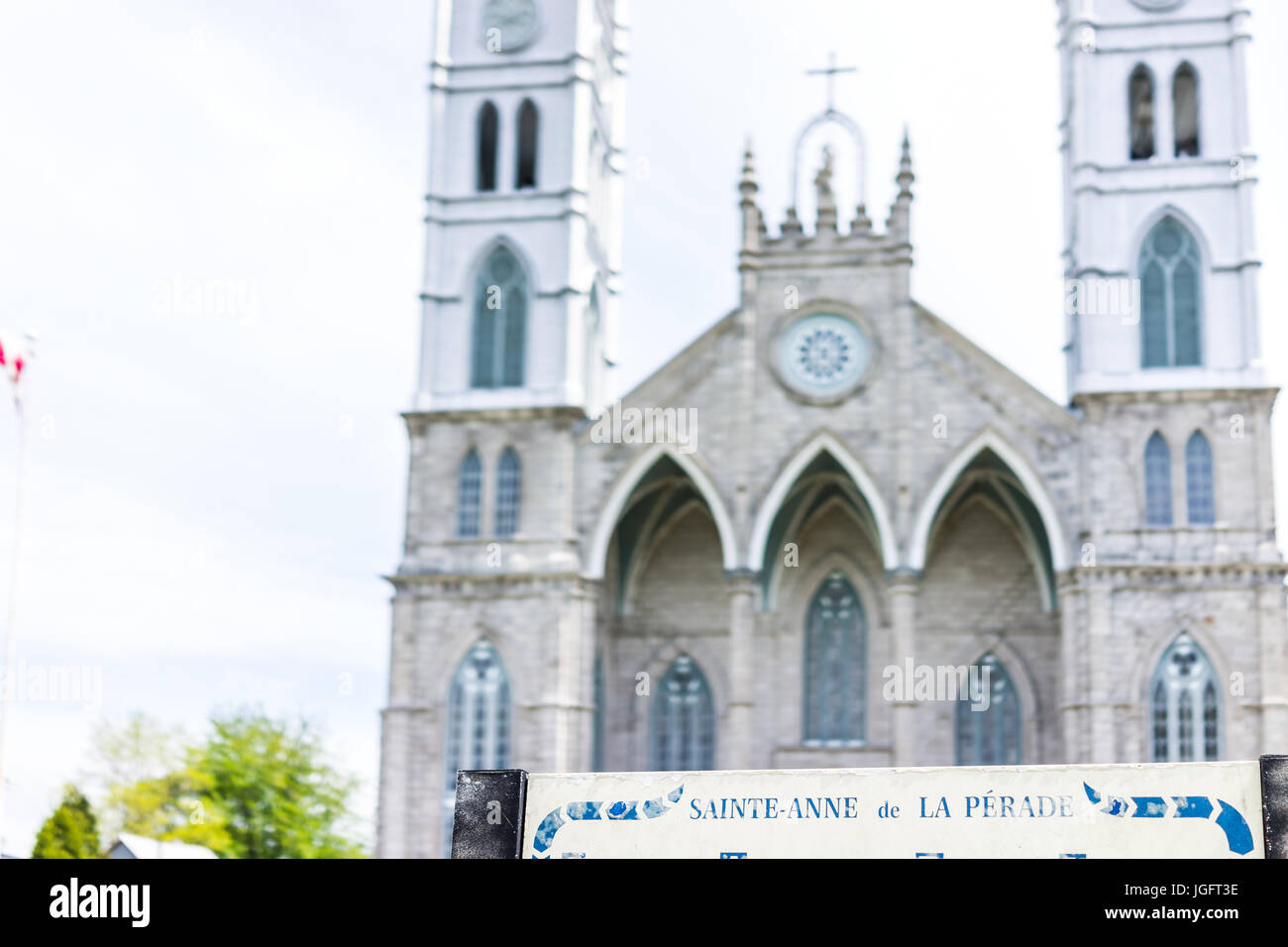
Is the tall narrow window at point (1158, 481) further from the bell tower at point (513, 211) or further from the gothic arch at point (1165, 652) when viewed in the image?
the bell tower at point (513, 211)

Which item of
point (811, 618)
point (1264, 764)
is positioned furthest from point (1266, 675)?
point (1264, 764)

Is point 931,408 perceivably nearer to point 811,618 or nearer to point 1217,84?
point 811,618

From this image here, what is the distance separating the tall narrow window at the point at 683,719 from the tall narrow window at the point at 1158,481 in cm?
982

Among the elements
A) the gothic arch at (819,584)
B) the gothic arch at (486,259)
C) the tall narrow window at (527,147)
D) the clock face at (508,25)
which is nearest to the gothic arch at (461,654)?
the gothic arch at (819,584)

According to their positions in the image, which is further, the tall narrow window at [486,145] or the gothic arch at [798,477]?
the tall narrow window at [486,145]

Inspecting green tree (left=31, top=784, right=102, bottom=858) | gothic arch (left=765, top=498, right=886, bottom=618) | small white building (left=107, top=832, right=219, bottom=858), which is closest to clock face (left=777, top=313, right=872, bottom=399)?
gothic arch (left=765, top=498, right=886, bottom=618)

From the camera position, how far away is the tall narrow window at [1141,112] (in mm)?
39125

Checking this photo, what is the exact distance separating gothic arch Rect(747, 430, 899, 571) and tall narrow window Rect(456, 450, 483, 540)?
5.64m

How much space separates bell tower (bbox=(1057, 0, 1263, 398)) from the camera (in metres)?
36.9

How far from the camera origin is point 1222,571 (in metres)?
35.4

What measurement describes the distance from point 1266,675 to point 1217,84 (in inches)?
481

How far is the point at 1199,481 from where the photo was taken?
1421 inches

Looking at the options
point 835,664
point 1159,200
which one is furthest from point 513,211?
point 1159,200
